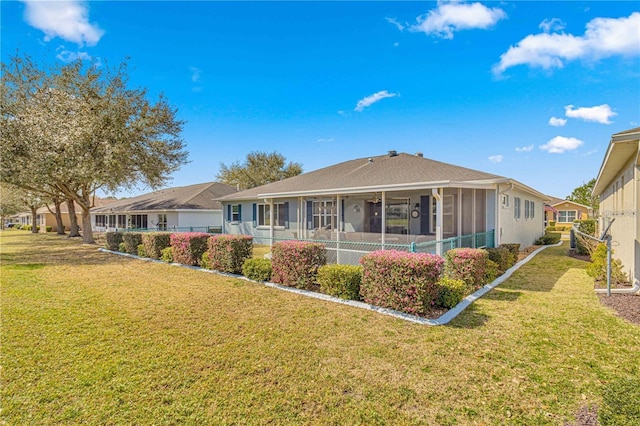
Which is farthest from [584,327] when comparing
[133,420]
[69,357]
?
[69,357]

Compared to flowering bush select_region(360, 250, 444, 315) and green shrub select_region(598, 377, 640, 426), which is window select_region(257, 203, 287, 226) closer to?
flowering bush select_region(360, 250, 444, 315)

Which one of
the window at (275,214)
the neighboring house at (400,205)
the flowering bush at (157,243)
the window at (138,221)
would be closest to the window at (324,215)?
the neighboring house at (400,205)

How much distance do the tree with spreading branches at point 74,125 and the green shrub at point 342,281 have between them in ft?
51.7

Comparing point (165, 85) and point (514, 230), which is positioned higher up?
point (165, 85)

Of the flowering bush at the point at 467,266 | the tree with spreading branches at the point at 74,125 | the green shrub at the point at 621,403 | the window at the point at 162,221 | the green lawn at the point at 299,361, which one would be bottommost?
the green lawn at the point at 299,361

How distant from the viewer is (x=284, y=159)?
4350 centimetres

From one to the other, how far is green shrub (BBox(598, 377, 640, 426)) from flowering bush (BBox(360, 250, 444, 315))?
8.50 ft

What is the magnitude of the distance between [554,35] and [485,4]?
262cm

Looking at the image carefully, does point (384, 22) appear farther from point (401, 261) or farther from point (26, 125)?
point (26, 125)

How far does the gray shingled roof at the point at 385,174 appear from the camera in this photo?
37.3 feet

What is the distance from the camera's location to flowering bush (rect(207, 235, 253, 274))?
9828mm

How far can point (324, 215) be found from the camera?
49.6ft

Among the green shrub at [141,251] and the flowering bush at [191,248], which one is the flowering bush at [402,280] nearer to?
the flowering bush at [191,248]

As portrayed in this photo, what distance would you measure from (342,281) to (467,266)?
2.92 m
